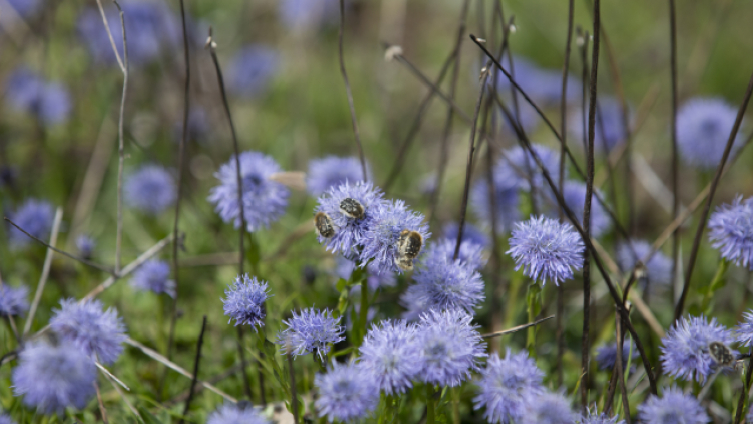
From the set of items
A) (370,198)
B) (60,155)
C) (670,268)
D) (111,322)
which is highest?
(60,155)

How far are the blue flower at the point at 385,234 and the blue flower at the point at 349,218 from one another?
1 centimetres

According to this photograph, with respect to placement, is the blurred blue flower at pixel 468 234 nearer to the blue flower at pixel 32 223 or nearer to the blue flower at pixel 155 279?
the blue flower at pixel 155 279

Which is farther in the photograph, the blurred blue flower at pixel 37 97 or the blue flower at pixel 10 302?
the blurred blue flower at pixel 37 97

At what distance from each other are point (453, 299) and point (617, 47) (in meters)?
4.26

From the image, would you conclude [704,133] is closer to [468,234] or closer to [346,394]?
[468,234]

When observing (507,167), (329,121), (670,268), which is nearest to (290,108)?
(329,121)

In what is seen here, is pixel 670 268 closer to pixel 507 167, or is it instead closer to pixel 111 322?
pixel 507 167

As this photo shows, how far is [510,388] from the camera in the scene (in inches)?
50.2

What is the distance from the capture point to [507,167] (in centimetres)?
230

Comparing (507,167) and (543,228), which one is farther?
(507,167)

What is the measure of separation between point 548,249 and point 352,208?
502mm

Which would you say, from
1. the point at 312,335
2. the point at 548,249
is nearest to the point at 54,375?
the point at 312,335

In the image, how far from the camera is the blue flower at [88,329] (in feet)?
4.42

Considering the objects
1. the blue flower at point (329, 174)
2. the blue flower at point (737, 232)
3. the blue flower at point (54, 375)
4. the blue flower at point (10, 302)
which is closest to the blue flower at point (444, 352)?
the blue flower at point (54, 375)
